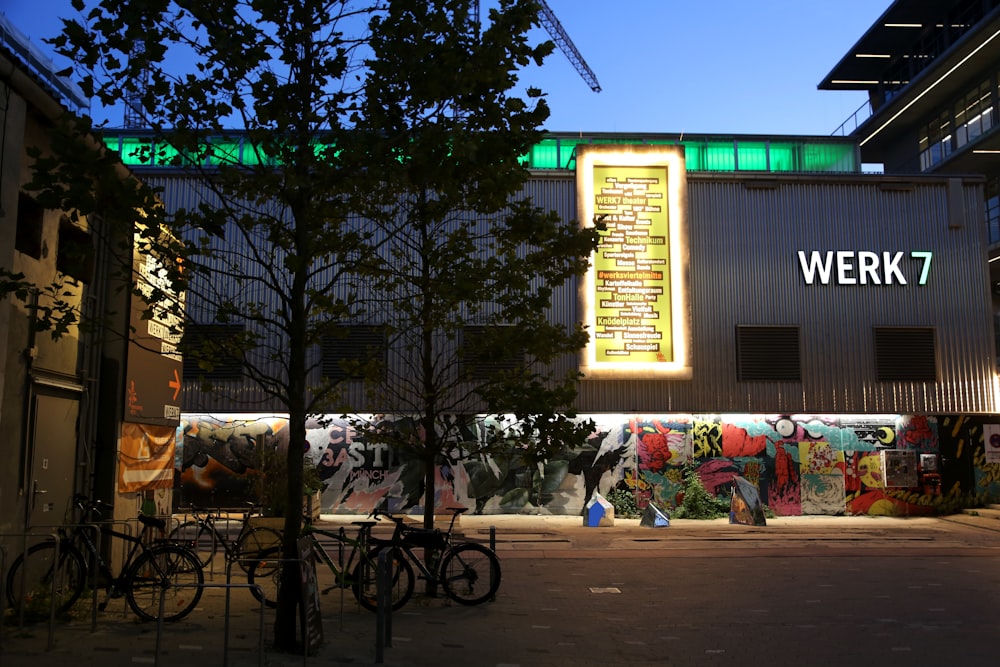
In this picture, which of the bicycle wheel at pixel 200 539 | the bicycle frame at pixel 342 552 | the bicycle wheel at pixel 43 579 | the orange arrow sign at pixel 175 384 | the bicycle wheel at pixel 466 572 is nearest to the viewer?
the bicycle wheel at pixel 43 579

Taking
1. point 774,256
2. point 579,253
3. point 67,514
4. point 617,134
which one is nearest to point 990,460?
point 774,256

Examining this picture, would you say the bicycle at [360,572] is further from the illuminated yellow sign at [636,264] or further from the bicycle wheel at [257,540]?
the illuminated yellow sign at [636,264]

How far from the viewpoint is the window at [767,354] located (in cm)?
2455

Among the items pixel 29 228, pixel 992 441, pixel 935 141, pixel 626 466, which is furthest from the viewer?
pixel 935 141

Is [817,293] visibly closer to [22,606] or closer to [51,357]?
[51,357]

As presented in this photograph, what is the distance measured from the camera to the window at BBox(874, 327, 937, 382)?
24906 mm

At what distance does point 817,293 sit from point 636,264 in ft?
18.2

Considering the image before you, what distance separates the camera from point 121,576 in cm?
947

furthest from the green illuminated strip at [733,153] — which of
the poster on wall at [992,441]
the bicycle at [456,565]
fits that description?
the bicycle at [456,565]

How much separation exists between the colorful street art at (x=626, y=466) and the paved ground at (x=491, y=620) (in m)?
4.71

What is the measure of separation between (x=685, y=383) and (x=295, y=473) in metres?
17.7

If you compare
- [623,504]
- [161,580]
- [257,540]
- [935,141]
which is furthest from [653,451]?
[935,141]

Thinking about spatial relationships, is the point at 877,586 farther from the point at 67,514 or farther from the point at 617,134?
the point at 617,134

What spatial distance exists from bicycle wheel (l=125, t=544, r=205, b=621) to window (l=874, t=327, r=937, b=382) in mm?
21009
